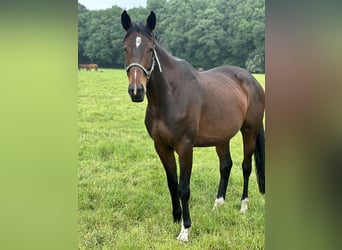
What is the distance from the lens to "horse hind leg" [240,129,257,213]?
2191 millimetres

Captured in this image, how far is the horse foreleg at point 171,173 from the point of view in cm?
215

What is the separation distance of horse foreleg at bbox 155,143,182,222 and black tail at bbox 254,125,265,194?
0.47m

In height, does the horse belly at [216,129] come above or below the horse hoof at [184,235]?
above

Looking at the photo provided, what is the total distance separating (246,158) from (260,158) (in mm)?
81

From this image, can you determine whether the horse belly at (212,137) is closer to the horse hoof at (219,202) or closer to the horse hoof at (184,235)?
the horse hoof at (219,202)

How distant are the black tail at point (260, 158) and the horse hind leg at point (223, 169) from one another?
0.16 m

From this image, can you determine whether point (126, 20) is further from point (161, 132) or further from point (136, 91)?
point (161, 132)

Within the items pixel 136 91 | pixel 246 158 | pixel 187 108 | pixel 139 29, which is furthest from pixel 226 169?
pixel 139 29

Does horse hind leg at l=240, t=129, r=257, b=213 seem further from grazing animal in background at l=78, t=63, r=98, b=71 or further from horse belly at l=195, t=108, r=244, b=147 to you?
grazing animal in background at l=78, t=63, r=98, b=71
